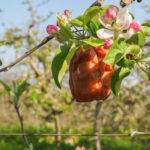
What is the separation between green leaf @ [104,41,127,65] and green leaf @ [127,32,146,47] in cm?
6

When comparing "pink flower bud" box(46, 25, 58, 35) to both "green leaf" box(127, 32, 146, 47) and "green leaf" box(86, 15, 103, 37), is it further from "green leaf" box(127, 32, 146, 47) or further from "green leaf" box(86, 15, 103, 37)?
"green leaf" box(127, 32, 146, 47)

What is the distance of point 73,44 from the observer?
27.2 inches

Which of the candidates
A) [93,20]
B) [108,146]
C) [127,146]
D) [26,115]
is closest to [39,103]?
[108,146]

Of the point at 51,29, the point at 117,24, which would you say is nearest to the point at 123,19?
the point at 117,24

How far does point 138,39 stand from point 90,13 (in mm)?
175

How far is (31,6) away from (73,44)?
5121mm

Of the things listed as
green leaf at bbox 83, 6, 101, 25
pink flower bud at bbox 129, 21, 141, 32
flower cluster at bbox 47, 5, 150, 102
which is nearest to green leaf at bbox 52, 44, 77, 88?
flower cluster at bbox 47, 5, 150, 102

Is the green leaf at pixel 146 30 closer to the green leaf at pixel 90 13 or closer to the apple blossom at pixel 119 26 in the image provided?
the apple blossom at pixel 119 26

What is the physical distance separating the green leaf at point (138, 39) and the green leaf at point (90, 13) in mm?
142

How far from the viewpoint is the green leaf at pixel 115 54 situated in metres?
0.61

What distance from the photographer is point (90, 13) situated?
0.69 metres

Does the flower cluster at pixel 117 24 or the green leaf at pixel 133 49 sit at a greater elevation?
the flower cluster at pixel 117 24

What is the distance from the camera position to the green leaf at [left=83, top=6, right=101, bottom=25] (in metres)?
0.67

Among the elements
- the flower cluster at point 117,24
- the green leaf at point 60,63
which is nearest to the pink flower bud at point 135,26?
the flower cluster at point 117,24
